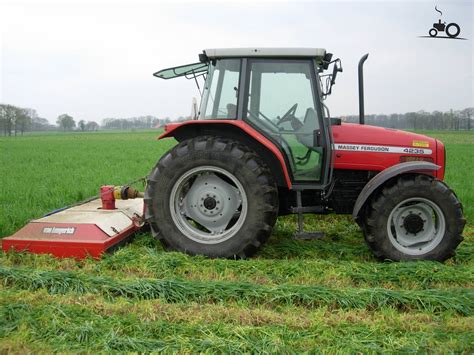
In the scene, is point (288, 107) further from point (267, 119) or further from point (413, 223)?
point (413, 223)

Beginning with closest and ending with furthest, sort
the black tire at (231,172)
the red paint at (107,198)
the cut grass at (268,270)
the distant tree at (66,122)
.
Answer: the cut grass at (268,270) < the black tire at (231,172) < the red paint at (107,198) < the distant tree at (66,122)

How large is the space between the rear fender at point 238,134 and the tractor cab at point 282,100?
0.10 m

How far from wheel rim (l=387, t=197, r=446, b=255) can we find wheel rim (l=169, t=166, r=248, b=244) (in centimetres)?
167

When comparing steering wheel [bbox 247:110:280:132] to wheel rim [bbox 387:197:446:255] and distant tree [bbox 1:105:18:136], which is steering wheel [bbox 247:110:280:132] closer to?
wheel rim [bbox 387:197:446:255]

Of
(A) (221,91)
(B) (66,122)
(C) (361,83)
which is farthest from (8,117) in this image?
(C) (361,83)

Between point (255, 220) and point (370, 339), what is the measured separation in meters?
1.95

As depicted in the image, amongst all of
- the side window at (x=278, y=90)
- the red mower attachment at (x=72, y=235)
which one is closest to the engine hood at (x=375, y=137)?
the side window at (x=278, y=90)

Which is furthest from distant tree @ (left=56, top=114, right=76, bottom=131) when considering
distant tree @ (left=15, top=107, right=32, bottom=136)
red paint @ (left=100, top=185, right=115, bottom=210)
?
red paint @ (left=100, top=185, right=115, bottom=210)

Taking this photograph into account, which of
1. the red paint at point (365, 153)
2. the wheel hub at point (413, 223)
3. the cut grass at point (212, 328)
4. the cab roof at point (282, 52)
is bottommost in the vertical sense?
the cut grass at point (212, 328)

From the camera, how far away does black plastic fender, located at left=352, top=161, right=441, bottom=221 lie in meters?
4.80

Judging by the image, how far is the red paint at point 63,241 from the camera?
4.78 meters

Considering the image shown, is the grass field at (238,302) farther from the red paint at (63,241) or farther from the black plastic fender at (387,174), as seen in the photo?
the black plastic fender at (387,174)

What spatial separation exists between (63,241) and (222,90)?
237cm

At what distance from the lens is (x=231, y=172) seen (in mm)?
4789
